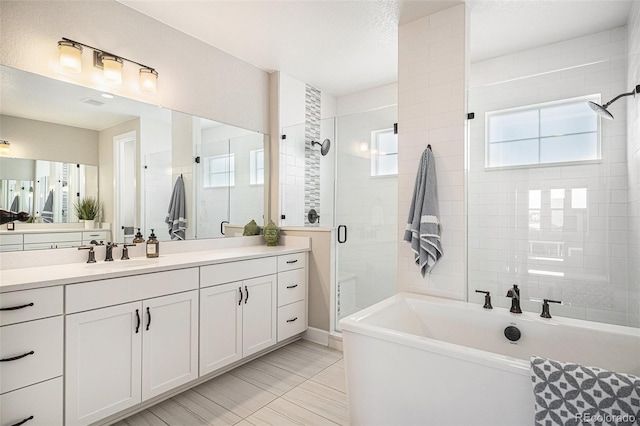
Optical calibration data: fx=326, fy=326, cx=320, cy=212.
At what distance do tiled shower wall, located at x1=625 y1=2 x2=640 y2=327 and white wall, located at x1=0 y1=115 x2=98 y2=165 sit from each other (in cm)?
352

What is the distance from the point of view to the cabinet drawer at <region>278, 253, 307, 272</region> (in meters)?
2.90

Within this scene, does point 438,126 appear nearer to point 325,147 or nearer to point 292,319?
point 325,147

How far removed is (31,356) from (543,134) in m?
3.42

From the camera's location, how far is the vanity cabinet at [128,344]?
1648mm

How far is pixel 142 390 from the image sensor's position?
1.90 meters

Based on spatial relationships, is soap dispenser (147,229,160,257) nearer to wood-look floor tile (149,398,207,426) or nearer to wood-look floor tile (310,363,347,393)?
wood-look floor tile (149,398,207,426)

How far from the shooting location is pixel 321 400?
2.15 meters

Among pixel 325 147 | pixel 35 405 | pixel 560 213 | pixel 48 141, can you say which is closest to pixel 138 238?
pixel 48 141

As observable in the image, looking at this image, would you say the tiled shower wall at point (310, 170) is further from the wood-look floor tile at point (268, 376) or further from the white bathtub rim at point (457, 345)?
the white bathtub rim at point (457, 345)

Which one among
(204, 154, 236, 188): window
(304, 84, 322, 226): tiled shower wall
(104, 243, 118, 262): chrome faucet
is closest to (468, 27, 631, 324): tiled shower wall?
(304, 84, 322, 226): tiled shower wall

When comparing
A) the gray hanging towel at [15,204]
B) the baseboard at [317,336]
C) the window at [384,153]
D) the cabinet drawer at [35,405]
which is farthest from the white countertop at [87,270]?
the window at [384,153]

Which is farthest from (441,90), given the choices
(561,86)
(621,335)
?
(621,335)

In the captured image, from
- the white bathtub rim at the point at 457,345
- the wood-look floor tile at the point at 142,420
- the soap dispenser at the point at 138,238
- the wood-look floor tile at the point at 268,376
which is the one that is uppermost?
the soap dispenser at the point at 138,238

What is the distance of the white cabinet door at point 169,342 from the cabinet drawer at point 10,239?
2.76ft
